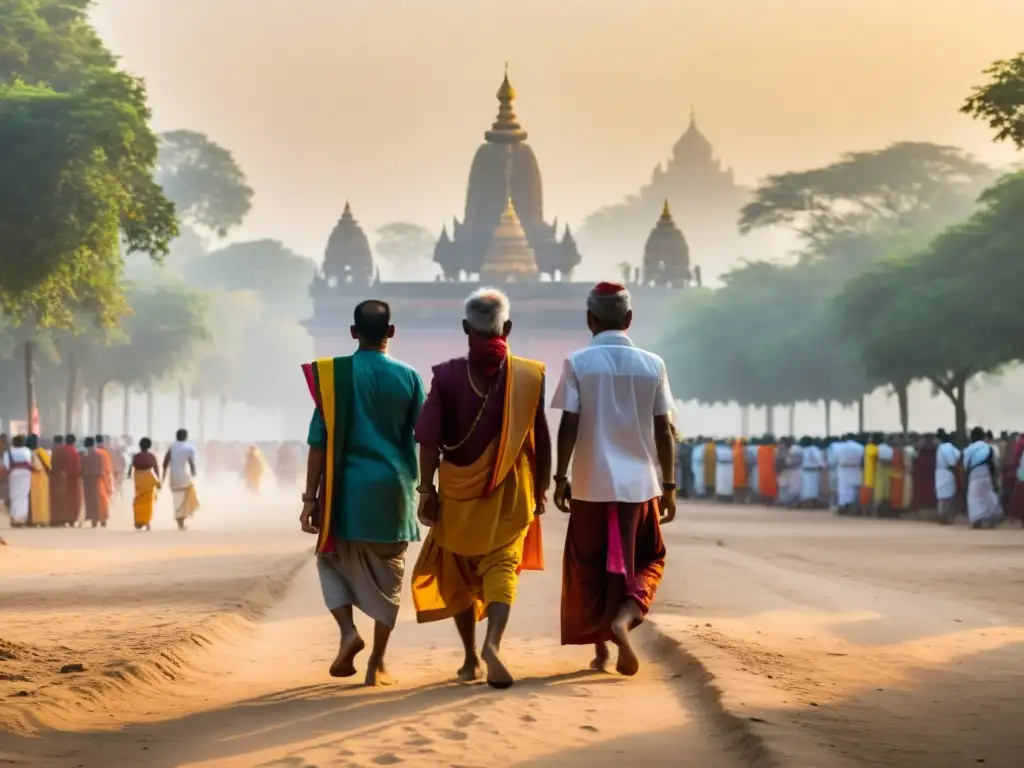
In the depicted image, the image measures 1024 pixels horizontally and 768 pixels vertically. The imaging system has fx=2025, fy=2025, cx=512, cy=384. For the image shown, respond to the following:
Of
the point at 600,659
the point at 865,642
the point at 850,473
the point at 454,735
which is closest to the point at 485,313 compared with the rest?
the point at 600,659

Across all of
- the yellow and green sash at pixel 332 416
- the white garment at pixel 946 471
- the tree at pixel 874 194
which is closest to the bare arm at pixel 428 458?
the yellow and green sash at pixel 332 416

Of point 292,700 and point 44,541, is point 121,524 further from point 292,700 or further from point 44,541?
point 292,700

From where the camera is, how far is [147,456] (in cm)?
2400

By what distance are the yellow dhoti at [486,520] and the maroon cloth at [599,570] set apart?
1.00ft

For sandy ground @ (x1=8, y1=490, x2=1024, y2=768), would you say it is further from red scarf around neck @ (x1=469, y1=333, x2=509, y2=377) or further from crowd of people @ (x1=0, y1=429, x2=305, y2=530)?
crowd of people @ (x1=0, y1=429, x2=305, y2=530)

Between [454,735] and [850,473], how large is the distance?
2341cm

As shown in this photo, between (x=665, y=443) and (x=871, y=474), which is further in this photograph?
(x=871, y=474)

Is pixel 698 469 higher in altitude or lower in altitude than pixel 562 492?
higher

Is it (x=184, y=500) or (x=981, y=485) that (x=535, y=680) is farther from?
(x=981, y=485)

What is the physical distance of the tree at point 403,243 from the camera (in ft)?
523

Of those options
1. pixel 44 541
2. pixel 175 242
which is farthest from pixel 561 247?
pixel 44 541

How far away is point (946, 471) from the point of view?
26.4 metres

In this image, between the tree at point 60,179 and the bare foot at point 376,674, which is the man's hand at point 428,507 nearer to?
the bare foot at point 376,674

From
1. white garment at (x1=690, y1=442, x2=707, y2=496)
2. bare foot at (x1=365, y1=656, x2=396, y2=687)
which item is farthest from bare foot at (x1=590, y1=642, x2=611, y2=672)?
white garment at (x1=690, y1=442, x2=707, y2=496)
